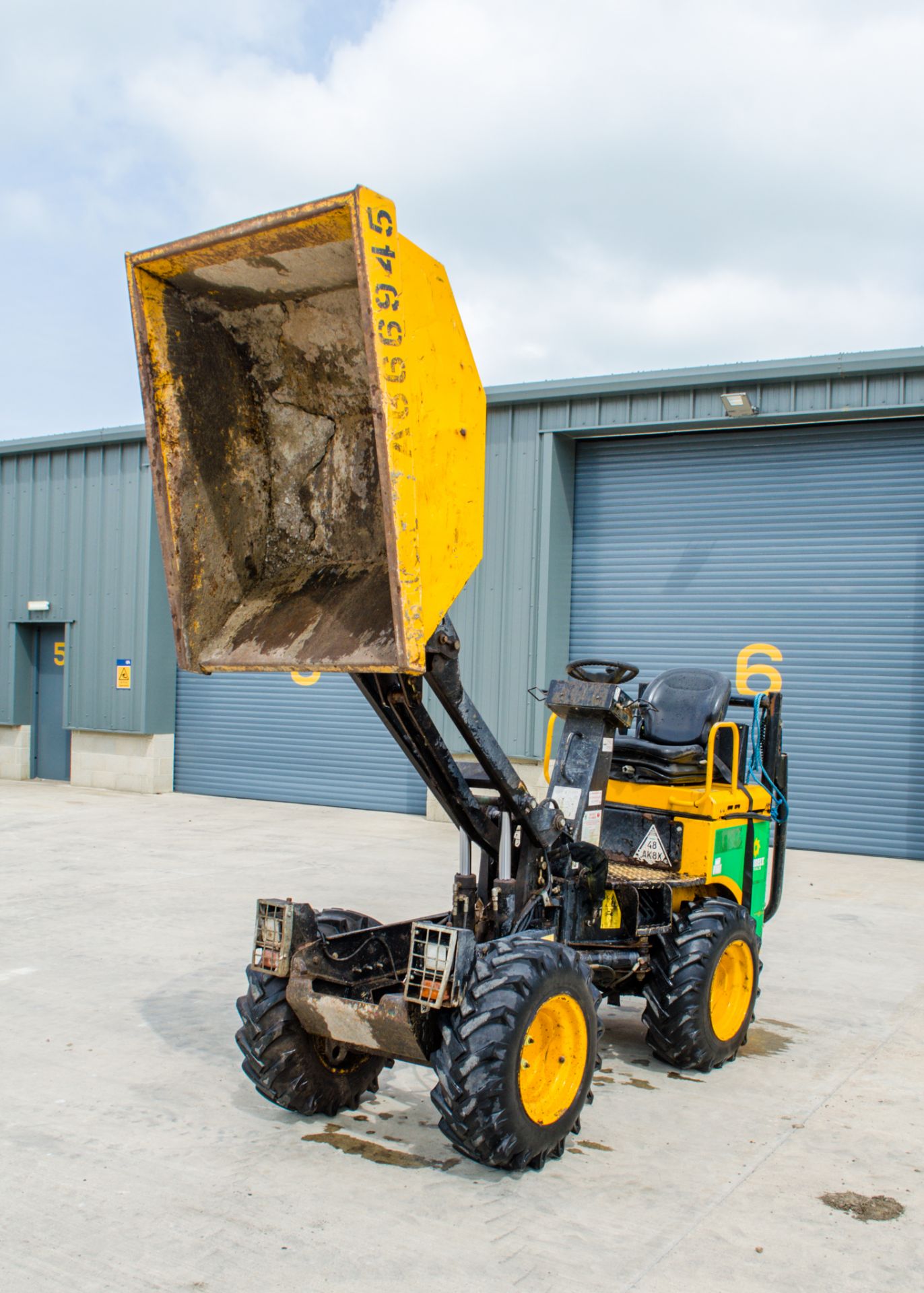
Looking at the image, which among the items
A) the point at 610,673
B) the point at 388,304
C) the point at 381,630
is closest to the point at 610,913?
the point at 610,673

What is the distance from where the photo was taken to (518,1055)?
4168 millimetres

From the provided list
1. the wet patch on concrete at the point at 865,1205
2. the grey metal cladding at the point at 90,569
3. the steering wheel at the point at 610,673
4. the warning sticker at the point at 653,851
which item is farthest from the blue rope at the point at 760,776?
the grey metal cladding at the point at 90,569

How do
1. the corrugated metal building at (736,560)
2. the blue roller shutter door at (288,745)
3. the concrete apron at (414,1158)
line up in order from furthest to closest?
the blue roller shutter door at (288,745), the corrugated metal building at (736,560), the concrete apron at (414,1158)

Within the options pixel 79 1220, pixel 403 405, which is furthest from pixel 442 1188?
pixel 403 405

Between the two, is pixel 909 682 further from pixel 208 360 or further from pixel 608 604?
pixel 208 360

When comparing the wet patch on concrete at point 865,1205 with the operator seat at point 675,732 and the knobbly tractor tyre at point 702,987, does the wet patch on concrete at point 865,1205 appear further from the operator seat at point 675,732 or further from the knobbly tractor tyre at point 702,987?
the operator seat at point 675,732

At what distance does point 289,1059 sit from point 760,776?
12.1 feet

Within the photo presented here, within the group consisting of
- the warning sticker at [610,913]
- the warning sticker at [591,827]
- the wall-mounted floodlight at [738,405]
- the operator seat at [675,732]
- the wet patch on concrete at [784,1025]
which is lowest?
the wet patch on concrete at [784,1025]

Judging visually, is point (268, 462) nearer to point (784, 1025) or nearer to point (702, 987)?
point (702, 987)

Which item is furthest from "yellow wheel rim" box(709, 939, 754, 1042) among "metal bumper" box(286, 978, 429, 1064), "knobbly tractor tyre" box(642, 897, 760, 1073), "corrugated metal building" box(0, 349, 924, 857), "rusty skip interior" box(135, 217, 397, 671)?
"corrugated metal building" box(0, 349, 924, 857)

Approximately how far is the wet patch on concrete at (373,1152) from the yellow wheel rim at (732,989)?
6.18 feet

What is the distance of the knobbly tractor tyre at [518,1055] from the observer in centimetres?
412

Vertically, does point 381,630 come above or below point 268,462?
below

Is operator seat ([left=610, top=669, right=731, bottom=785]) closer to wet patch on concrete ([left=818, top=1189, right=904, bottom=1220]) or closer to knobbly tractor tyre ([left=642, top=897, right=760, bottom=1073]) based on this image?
knobbly tractor tyre ([left=642, top=897, right=760, bottom=1073])
